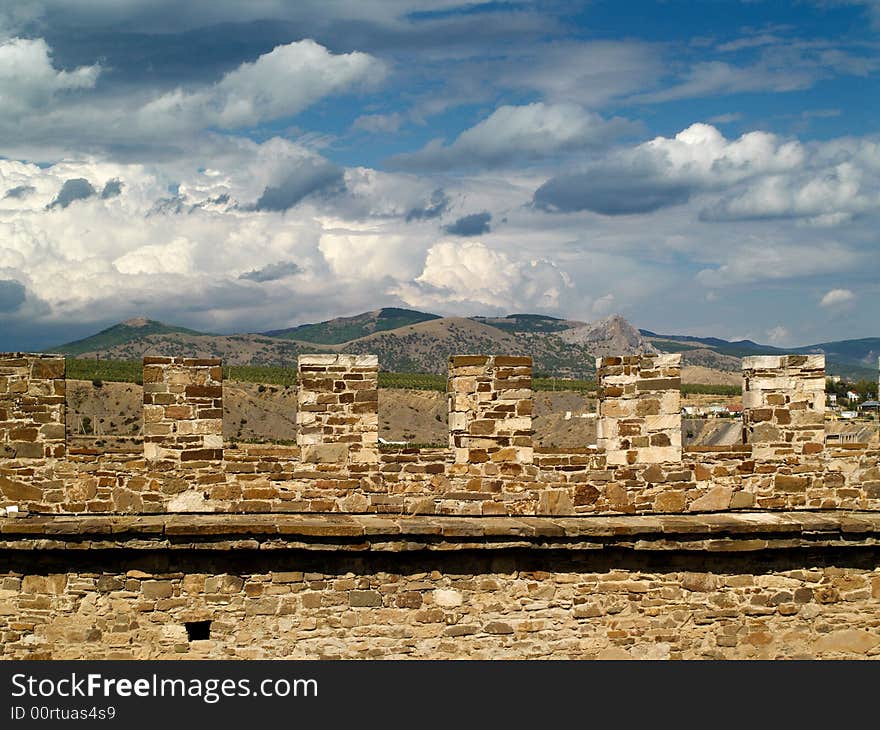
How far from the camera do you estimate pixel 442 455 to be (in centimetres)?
862

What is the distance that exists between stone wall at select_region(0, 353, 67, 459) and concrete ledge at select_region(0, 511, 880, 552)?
0.68 m

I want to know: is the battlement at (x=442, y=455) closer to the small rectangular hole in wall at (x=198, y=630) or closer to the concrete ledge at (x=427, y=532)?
the concrete ledge at (x=427, y=532)

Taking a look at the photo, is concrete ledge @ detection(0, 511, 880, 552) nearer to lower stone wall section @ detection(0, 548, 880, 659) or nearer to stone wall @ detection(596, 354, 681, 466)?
lower stone wall section @ detection(0, 548, 880, 659)

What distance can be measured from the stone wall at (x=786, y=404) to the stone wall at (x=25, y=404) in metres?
6.51

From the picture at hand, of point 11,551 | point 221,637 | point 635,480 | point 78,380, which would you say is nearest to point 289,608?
point 221,637

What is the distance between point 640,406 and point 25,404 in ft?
18.6

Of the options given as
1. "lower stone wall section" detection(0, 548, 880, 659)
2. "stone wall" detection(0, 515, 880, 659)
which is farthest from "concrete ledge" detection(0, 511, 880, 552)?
"lower stone wall section" detection(0, 548, 880, 659)

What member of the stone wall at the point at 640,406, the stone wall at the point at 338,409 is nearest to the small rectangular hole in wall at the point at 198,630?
the stone wall at the point at 338,409

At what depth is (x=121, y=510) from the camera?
8.23 meters

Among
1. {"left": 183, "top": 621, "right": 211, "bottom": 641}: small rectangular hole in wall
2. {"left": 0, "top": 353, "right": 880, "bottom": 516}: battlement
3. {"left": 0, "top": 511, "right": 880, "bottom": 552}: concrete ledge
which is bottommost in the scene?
{"left": 183, "top": 621, "right": 211, "bottom": 641}: small rectangular hole in wall

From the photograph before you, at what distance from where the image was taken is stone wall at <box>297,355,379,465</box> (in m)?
8.35

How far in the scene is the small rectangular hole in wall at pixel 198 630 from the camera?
26.3 ft

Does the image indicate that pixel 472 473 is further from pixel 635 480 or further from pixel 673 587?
pixel 673 587

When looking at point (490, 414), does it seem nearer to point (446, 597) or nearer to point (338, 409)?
point (338, 409)
